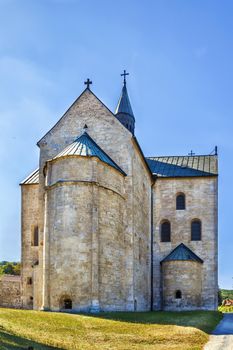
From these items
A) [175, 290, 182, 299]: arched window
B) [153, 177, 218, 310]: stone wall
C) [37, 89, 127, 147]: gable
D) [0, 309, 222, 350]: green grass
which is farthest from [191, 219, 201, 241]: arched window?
[0, 309, 222, 350]: green grass

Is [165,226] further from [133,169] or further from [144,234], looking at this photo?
[133,169]

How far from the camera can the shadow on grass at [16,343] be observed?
1759 centimetres

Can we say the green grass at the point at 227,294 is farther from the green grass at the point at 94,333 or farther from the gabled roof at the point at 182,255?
the green grass at the point at 94,333

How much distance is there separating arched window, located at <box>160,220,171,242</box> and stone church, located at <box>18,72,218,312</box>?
0.09m

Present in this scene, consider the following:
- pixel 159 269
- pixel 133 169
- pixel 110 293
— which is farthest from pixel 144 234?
pixel 110 293

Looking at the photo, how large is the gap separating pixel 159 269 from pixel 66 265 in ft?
56.0

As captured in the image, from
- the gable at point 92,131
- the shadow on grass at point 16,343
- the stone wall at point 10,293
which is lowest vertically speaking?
the stone wall at point 10,293

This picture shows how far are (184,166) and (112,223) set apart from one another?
19489mm

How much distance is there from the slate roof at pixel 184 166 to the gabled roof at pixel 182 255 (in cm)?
714

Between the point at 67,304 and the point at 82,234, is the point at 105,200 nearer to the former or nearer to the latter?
the point at 82,234

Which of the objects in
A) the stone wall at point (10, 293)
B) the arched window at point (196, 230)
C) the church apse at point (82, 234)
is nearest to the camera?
the church apse at point (82, 234)

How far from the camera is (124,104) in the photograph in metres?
53.5

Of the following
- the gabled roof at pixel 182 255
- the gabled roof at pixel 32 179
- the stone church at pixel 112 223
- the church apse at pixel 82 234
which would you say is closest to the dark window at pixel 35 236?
the stone church at pixel 112 223

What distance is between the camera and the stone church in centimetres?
3209
